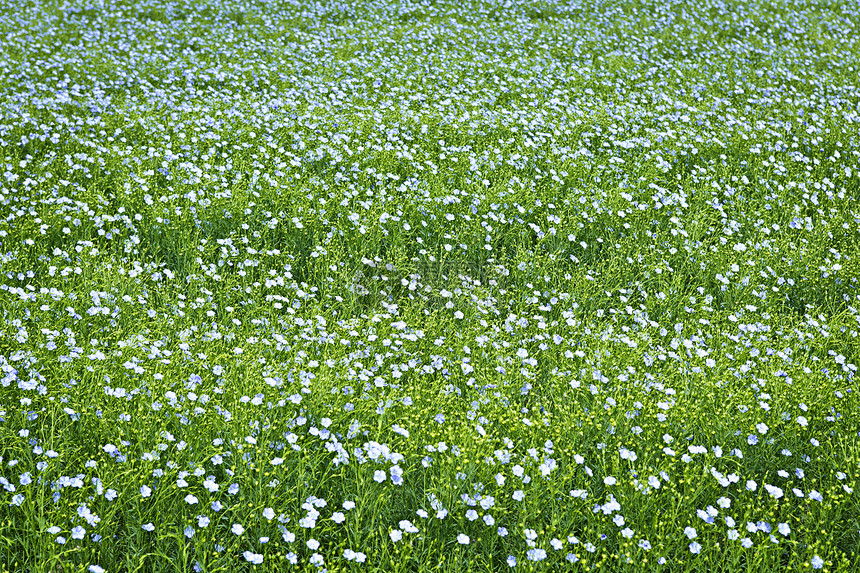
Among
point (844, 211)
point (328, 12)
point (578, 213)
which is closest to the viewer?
point (578, 213)

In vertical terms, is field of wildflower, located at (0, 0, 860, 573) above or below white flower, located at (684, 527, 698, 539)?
below

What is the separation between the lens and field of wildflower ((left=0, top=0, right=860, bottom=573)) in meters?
3.09

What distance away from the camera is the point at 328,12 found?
1240 cm

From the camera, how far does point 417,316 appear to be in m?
4.58

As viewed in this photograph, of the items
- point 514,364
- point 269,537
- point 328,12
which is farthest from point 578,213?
point 328,12

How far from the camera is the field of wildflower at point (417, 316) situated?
309cm

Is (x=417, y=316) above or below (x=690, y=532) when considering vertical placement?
below

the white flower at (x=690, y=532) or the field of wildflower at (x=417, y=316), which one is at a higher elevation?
the white flower at (x=690, y=532)

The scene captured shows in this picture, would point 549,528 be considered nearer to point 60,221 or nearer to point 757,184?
point 60,221

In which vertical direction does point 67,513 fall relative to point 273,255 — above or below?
above

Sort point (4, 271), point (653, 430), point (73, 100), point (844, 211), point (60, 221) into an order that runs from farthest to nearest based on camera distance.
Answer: point (73, 100)
point (844, 211)
point (60, 221)
point (4, 271)
point (653, 430)

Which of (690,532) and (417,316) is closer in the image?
(690,532)

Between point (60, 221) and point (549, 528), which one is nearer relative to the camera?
point (549, 528)

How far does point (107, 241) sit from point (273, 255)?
3.91ft
